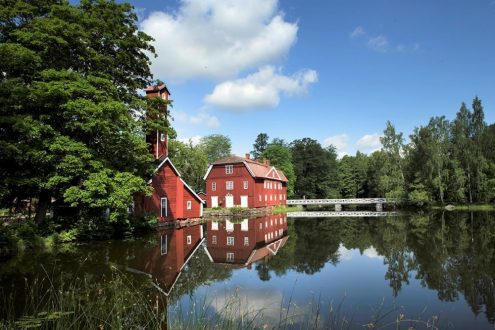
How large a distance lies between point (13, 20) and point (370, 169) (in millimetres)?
67798

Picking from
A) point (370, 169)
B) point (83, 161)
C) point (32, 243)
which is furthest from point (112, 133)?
point (370, 169)

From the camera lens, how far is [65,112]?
667 inches

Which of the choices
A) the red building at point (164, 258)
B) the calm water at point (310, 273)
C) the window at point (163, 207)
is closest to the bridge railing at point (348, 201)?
the window at point (163, 207)

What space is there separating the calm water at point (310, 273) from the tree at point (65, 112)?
3.23 m

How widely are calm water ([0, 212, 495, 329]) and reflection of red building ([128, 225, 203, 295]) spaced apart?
4 centimetres

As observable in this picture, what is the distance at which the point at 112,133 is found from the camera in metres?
19.4

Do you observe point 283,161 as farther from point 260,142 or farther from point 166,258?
point 166,258

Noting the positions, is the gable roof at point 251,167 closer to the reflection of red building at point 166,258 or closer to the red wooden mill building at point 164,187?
the red wooden mill building at point 164,187

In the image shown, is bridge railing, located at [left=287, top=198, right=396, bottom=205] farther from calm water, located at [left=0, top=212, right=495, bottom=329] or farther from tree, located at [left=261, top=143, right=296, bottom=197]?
calm water, located at [left=0, top=212, right=495, bottom=329]

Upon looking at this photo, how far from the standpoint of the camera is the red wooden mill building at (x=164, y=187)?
1052 inches

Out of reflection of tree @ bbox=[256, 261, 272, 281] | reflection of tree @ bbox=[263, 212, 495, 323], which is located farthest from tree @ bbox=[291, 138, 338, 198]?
reflection of tree @ bbox=[256, 261, 272, 281]

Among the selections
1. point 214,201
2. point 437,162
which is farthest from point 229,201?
point 437,162

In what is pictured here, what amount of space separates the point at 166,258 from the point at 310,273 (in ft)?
18.7

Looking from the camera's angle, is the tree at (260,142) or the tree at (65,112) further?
the tree at (260,142)
